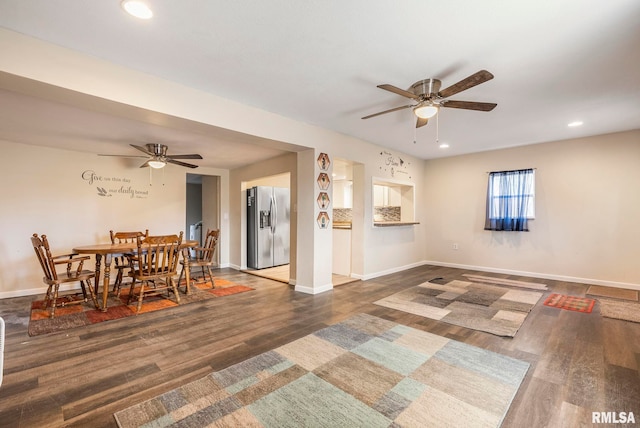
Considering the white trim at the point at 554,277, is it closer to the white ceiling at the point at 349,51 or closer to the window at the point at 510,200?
the window at the point at 510,200

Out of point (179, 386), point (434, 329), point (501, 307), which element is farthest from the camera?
point (501, 307)

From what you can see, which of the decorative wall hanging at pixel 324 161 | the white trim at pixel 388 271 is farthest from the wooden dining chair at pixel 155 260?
the white trim at pixel 388 271

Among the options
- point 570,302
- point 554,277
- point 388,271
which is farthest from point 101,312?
point 554,277

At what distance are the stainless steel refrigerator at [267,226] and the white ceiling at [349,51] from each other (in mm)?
2566

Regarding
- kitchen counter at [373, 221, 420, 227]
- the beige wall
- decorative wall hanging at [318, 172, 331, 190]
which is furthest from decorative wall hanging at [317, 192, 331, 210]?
the beige wall

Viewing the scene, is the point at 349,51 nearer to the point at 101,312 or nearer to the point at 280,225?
the point at 101,312

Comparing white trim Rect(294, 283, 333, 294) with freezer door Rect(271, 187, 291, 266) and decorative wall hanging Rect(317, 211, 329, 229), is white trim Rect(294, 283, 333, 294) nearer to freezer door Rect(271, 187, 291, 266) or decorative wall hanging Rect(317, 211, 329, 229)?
decorative wall hanging Rect(317, 211, 329, 229)

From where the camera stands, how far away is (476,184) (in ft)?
20.1

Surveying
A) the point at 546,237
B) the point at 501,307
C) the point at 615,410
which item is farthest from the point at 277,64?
the point at 546,237

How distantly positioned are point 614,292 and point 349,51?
536 cm

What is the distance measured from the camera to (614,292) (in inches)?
171

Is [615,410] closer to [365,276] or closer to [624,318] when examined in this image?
[624,318]

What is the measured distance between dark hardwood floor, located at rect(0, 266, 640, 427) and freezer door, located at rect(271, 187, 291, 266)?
8.35 feet

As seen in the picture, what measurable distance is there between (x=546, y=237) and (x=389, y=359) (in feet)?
15.7
